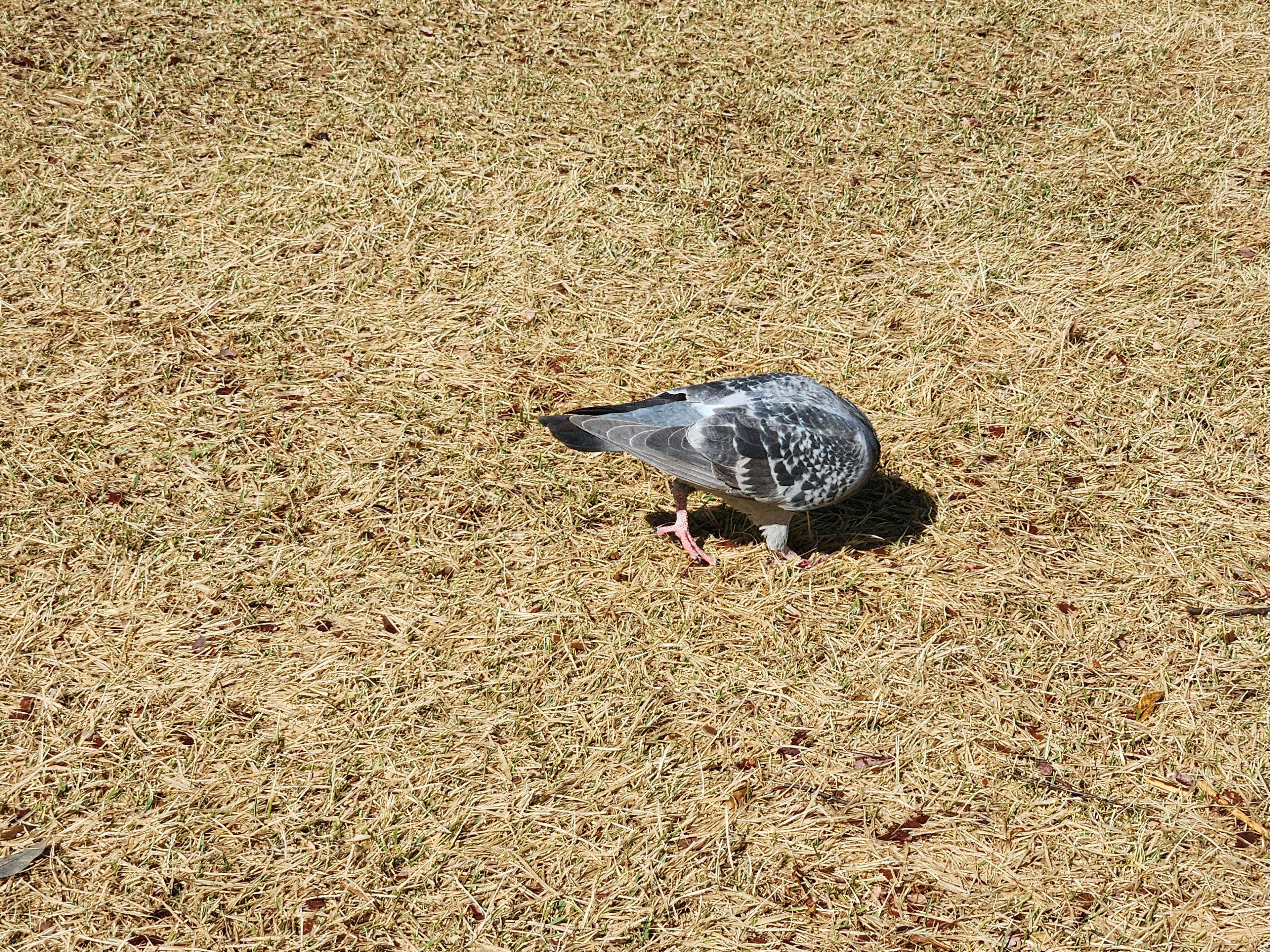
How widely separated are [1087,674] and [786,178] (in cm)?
439

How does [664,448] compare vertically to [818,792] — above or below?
above

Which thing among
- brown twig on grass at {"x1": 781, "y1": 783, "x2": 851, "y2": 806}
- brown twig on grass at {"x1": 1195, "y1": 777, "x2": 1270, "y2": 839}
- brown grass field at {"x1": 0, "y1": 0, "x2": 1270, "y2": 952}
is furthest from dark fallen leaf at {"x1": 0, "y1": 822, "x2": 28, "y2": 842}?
brown twig on grass at {"x1": 1195, "y1": 777, "x2": 1270, "y2": 839}

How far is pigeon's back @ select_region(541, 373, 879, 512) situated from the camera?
15.9ft

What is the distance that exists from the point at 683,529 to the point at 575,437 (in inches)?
30.9

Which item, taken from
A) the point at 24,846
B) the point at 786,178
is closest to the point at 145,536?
the point at 24,846

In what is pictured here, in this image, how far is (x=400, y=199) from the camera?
23.9ft

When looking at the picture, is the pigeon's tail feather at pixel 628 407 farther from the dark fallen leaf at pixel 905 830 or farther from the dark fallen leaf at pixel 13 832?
the dark fallen leaf at pixel 13 832

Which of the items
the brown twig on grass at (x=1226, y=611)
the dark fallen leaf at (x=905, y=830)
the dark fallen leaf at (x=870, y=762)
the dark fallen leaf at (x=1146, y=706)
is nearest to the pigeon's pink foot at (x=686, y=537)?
the dark fallen leaf at (x=870, y=762)

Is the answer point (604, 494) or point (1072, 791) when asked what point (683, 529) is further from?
point (1072, 791)

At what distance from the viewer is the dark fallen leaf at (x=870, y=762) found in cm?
445

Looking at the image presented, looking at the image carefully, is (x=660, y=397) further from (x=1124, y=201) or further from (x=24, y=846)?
(x=1124, y=201)

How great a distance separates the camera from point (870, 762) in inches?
176

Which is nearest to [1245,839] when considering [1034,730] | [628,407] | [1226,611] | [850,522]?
[1034,730]

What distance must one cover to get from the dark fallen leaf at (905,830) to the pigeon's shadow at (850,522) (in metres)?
1.49
